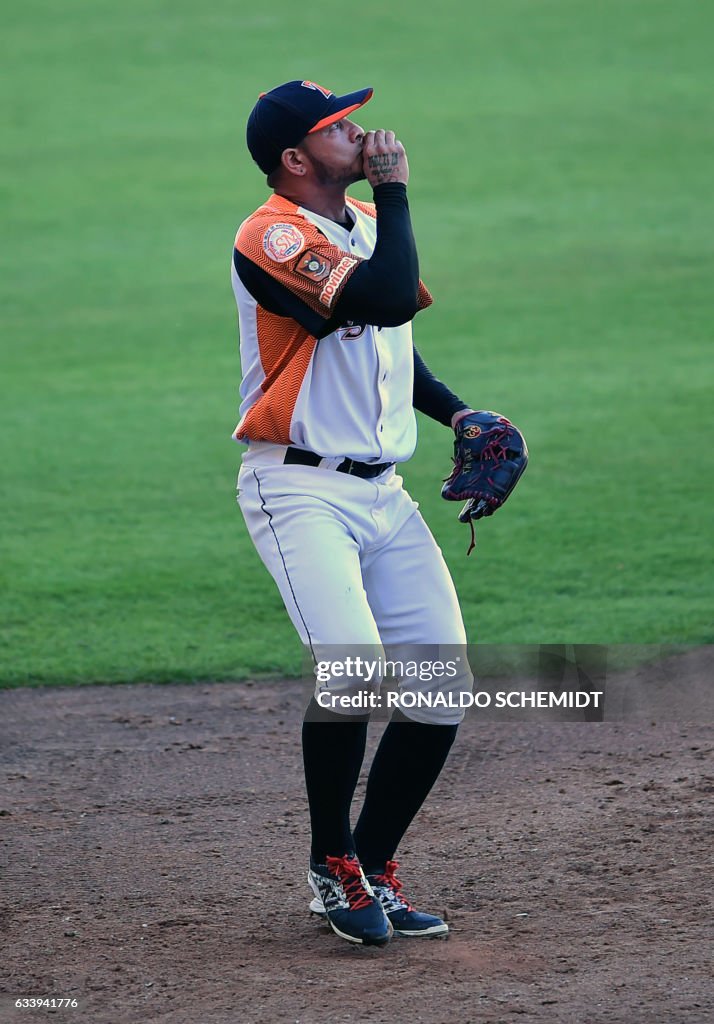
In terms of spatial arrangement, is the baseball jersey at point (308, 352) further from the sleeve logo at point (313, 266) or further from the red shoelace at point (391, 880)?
the red shoelace at point (391, 880)

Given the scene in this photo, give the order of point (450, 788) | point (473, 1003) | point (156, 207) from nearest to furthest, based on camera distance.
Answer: point (473, 1003), point (450, 788), point (156, 207)

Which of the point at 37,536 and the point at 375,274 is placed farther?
the point at 37,536

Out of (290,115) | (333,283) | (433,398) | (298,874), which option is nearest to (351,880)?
(298,874)

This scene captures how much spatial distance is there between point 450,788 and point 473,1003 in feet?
5.59

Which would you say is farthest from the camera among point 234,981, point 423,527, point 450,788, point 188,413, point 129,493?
point 188,413

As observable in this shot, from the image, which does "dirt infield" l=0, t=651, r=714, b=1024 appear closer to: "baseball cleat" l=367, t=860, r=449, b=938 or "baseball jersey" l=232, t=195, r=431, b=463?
"baseball cleat" l=367, t=860, r=449, b=938

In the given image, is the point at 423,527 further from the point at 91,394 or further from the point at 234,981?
the point at 91,394

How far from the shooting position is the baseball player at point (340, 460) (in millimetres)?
3465

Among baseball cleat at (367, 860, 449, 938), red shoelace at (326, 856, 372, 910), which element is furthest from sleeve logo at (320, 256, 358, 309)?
baseball cleat at (367, 860, 449, 938)

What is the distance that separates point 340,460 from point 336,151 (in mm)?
789

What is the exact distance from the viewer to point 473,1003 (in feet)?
10.4

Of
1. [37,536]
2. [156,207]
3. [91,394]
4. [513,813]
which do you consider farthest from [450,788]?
[156,207]

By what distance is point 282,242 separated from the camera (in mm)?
3475

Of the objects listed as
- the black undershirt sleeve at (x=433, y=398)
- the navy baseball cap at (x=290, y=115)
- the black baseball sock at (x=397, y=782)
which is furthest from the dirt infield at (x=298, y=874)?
the navy baseball cap at (x=290, y=115)
